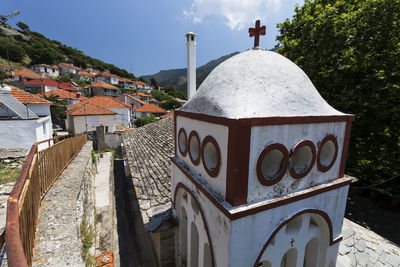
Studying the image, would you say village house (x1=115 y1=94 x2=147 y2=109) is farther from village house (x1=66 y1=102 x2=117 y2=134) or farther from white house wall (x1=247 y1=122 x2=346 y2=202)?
white house wall (x1=247 y1=122 x2=346 y2=202)

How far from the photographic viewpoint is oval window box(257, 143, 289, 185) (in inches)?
103

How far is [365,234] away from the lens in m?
5.92

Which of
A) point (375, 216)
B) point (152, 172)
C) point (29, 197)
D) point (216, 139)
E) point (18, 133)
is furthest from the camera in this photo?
point (18, 133)

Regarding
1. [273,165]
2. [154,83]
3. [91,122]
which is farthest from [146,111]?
[154,83]

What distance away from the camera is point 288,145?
2777 mm

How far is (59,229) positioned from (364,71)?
10.9m

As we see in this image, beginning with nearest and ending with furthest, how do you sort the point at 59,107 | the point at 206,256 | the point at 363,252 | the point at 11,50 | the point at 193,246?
1. the point at 206,256
2. the point at 193,246
3. the point at 363,252
4. the point at 59,107
5. the point at 11,50

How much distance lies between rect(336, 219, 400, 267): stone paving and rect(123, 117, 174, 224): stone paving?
15.6 feet

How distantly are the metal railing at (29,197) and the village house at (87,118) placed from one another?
679 inches

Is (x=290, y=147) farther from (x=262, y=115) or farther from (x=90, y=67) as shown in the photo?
(x=90, y=67)

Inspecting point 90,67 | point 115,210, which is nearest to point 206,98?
point 115,210

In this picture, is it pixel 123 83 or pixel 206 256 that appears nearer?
pixel 206 256

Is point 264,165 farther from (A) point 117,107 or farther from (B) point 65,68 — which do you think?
(B) point 65,68

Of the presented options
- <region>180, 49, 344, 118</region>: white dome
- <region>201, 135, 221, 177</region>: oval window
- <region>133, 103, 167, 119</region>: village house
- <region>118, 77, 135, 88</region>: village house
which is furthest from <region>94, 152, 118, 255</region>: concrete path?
<region>118, 77, 135, 88</region>: village house
